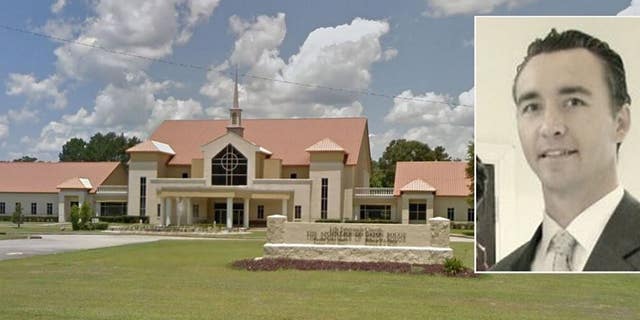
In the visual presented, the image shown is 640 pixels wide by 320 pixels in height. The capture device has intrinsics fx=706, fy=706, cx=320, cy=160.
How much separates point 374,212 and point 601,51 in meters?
50.5

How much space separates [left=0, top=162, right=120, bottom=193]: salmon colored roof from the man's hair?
Answer: 60737 mm

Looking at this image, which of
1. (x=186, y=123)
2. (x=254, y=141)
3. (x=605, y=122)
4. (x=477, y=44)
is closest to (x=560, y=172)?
(x=605, y=122)

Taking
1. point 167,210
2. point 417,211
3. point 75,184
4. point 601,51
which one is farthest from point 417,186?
point 601,51

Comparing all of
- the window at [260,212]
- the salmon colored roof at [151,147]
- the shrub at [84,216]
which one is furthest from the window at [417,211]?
the shrub at [84,216]

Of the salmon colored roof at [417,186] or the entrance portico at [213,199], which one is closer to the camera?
the entrance portico at [213,199]

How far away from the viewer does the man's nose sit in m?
8.34

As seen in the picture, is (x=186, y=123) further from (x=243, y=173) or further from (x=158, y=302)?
(x=158, y=302)

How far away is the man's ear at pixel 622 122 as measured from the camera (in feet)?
28.0

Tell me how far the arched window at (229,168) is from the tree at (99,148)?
61.2m

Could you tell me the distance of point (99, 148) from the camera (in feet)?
394

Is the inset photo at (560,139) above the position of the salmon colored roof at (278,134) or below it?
below

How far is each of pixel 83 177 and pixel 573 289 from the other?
5786 centimetres

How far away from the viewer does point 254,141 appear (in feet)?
209

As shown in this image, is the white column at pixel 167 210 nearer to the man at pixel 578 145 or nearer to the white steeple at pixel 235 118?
the white steeple at pixel 235 118
